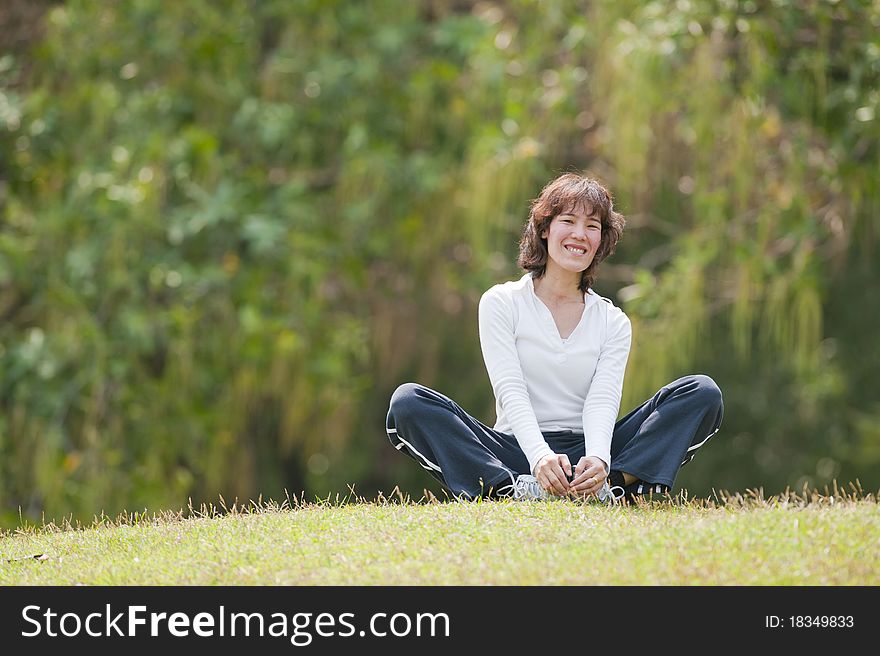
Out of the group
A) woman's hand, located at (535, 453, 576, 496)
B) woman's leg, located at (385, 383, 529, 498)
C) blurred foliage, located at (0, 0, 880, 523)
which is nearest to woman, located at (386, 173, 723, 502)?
woman's leg, located at (385, 383, 529, 498)

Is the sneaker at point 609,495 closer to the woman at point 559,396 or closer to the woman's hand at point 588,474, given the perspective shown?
the woman at point 559,396

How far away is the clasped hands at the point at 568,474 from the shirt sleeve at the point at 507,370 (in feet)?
0.27

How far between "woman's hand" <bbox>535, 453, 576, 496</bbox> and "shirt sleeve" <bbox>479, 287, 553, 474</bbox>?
3.1 inches

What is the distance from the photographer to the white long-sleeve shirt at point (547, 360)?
4.00m

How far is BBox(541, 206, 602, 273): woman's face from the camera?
160 inches

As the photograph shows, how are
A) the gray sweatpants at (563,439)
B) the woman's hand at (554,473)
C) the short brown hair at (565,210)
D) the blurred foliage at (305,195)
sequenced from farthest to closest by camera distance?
the blurred foliage at (305,195) → the short brown hair at (565,210) → the gray sweatpants at (563,439) → the woman's hand at (554,473)

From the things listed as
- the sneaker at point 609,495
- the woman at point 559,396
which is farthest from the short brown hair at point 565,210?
→ the sneaker at point 609,495

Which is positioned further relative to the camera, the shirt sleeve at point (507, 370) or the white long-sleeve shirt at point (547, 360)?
the white long-sleeve shirt at point (547, 360)

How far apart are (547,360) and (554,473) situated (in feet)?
1.49

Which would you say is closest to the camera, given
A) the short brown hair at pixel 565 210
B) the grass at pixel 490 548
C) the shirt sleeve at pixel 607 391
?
the grass at pixel 490 548

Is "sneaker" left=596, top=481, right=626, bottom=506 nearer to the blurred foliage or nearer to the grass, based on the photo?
the grass

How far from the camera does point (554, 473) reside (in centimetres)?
375

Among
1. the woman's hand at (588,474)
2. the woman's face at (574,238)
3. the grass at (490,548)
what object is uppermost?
the woman's face at (574,238)
